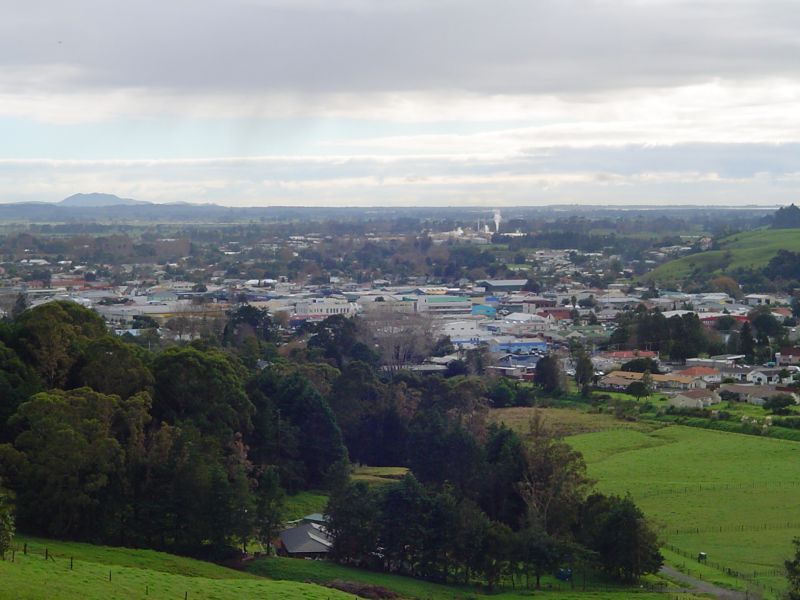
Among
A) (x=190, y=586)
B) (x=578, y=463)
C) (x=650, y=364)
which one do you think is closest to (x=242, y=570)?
(x=190, y=586)

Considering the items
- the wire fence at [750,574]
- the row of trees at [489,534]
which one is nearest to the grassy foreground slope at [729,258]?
the row of trees at [489,534]

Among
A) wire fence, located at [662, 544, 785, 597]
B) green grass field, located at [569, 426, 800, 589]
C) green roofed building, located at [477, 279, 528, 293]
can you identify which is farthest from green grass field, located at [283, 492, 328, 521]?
green roofed building, located at [477, 279, 528, 293]

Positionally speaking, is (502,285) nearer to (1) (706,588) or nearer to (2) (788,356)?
(2) (788,356)

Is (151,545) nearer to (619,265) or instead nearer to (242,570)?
(242,570)

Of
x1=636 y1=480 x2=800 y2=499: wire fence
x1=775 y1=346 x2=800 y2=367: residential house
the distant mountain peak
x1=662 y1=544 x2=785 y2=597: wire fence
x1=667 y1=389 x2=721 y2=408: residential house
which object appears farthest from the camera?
the distant mountain peak

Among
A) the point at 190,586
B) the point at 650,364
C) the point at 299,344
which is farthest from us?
the point at 299,344

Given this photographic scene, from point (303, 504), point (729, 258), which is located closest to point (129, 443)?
point (303, 504)

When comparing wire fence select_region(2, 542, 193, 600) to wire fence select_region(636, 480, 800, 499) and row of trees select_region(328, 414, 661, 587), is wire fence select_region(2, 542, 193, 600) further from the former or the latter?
wire fence select_region(636, 480, 800, 499)
